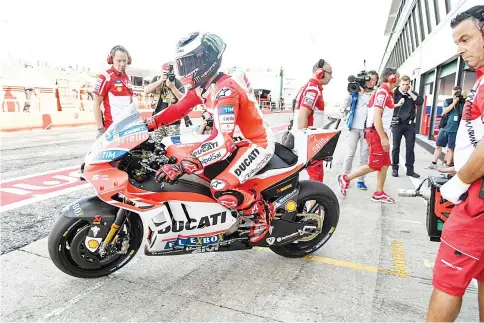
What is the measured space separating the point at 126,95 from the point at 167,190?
3.05 m

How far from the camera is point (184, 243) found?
2873 millimetres

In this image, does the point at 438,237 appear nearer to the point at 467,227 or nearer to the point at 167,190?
the point at 467,227

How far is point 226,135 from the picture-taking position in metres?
2.64

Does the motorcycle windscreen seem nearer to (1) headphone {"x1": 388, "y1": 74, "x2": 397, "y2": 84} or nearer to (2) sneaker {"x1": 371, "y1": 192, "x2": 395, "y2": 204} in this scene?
(2) sneaker {"x1": 371, "y1": 192, "x2": 395, "y2": 204}

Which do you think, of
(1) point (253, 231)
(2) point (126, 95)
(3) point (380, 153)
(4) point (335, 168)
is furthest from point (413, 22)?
(1) point (253, 231)

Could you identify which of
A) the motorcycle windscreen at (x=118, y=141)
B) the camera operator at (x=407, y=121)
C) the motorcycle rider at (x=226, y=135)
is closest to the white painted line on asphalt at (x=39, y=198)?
the motorcycle windscreen at (x=118, y=141)

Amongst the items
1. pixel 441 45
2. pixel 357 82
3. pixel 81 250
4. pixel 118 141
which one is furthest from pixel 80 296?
pixel 441 45

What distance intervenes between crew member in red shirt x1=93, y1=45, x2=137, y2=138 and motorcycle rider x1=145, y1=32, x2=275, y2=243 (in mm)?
2572

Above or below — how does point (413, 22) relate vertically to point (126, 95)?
above

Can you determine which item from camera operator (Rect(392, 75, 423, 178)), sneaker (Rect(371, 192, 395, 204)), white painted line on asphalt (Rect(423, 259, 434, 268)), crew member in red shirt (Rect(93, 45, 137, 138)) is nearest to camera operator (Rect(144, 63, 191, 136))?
crew member in red shirt (Rect(93, 45, 137, 138))

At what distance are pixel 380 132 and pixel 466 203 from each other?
358 centimetres

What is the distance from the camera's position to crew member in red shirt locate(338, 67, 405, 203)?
17.2 feet

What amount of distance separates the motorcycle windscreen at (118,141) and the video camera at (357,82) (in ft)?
14.2

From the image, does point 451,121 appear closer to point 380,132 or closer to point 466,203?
point 380,132
